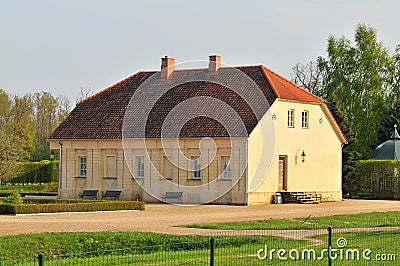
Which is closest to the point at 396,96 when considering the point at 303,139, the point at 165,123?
the point at 303,139

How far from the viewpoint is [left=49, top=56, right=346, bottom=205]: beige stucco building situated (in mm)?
44312

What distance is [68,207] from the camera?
117 ft

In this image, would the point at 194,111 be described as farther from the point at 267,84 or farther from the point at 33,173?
the point at 33,173

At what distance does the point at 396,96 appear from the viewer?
69.5m

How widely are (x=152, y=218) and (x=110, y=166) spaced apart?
1467 centimetres

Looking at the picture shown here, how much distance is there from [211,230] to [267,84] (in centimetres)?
2072

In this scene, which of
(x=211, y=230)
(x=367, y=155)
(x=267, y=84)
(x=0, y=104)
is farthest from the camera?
(x=0, y=104)

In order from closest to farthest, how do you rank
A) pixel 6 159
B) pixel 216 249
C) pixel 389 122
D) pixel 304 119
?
1. pixel 216 249
2. pixel 304 119
3. pixel 6 159
4. pixel 389 122

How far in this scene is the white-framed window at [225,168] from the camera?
44.1 m

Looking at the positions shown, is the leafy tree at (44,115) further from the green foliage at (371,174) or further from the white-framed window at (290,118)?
the white-framed window at (290,118)

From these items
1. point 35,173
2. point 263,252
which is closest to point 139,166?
point 35,173

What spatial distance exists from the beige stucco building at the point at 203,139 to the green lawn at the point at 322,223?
997cm

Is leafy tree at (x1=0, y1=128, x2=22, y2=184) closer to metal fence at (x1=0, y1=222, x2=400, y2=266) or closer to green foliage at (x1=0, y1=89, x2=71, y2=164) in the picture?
green foliage at (x1=0, y1=89, x2=71, y2=164)

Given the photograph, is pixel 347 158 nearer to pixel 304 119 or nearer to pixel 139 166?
pixel 304 119
